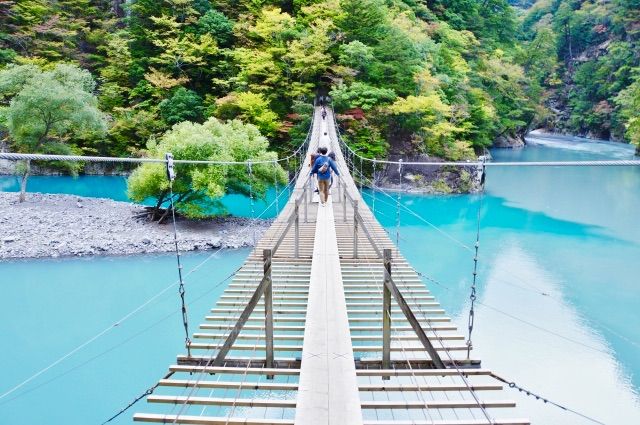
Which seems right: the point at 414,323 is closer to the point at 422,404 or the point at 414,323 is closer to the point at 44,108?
the point at 422,404

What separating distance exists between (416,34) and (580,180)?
806 centimetres

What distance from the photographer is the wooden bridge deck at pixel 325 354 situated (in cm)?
170

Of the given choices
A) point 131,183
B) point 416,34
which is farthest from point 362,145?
point 131,183

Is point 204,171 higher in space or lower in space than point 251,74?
lower

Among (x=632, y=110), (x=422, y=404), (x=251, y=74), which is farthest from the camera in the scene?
(x=632, y=110)

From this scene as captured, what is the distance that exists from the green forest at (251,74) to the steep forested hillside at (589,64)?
3121 millimetres

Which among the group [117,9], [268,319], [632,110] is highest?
[117,9]

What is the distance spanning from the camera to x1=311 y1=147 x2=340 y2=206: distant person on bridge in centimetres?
450

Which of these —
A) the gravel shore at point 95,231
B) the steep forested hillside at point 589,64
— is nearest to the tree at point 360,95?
the gravel shore at point 95,231

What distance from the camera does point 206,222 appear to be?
9.98 metres

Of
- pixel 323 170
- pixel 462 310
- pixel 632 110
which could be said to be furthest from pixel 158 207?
pixel 632 110

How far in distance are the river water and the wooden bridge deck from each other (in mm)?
753

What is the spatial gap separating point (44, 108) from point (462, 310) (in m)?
10.2

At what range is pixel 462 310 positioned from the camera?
688 cm
